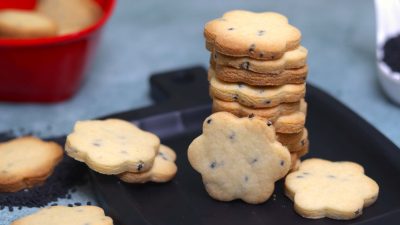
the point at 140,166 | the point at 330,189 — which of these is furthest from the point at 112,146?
the point at 330,189

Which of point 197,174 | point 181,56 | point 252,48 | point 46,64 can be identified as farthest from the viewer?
point 181,56

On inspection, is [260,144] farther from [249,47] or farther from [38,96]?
[38,96]

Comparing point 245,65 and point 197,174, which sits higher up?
point 245,65

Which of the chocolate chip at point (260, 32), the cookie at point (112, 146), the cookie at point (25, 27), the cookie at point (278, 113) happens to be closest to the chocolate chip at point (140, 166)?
the cookie at point (112, 146)

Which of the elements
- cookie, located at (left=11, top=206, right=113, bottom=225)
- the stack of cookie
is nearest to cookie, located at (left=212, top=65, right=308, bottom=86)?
the stack of cookie

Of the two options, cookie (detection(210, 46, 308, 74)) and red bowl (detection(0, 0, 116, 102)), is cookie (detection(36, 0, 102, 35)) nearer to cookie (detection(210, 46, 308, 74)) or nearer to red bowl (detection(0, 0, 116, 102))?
red bowl (detection(0, 0, 116, 102))

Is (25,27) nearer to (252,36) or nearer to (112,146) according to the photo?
(112,146)
